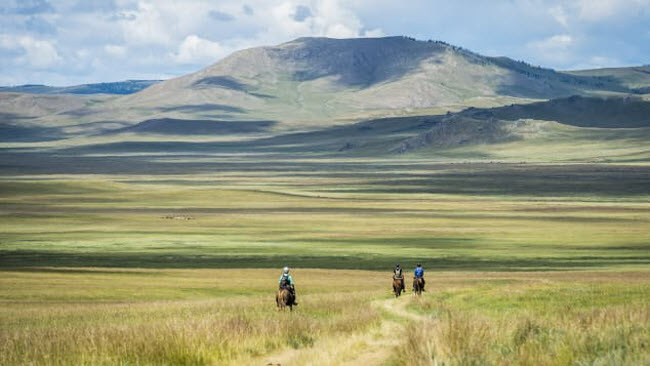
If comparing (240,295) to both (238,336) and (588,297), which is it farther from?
(238,336)

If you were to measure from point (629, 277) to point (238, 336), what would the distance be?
100ft

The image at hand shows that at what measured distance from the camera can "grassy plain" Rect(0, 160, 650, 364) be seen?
18703mm

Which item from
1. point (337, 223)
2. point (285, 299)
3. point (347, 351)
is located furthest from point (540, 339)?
point (337, 223)

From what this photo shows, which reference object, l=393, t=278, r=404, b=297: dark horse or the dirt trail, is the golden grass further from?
l=393, t=278, r=404, b=297: dark horse

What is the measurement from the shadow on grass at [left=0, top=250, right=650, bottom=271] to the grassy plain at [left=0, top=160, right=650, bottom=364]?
199 mm

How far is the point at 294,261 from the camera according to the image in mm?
66125

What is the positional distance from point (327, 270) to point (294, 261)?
6965mm

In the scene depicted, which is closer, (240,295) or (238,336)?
(238,336)

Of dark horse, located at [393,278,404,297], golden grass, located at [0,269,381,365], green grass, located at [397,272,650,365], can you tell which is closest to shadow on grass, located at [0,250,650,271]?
golden grass, located at [0,269,381,365]

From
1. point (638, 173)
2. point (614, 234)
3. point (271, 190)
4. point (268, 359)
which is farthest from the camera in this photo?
point (638, 173)

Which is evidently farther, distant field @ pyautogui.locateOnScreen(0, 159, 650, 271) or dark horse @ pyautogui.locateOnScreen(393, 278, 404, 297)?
distant field @ pyautogui.locateOnScreen(0, 159, 650, 271)

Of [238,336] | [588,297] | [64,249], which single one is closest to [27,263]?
[64,249]

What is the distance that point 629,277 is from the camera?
46.5m

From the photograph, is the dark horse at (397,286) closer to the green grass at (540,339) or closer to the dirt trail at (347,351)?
the green grass at (540,339)
